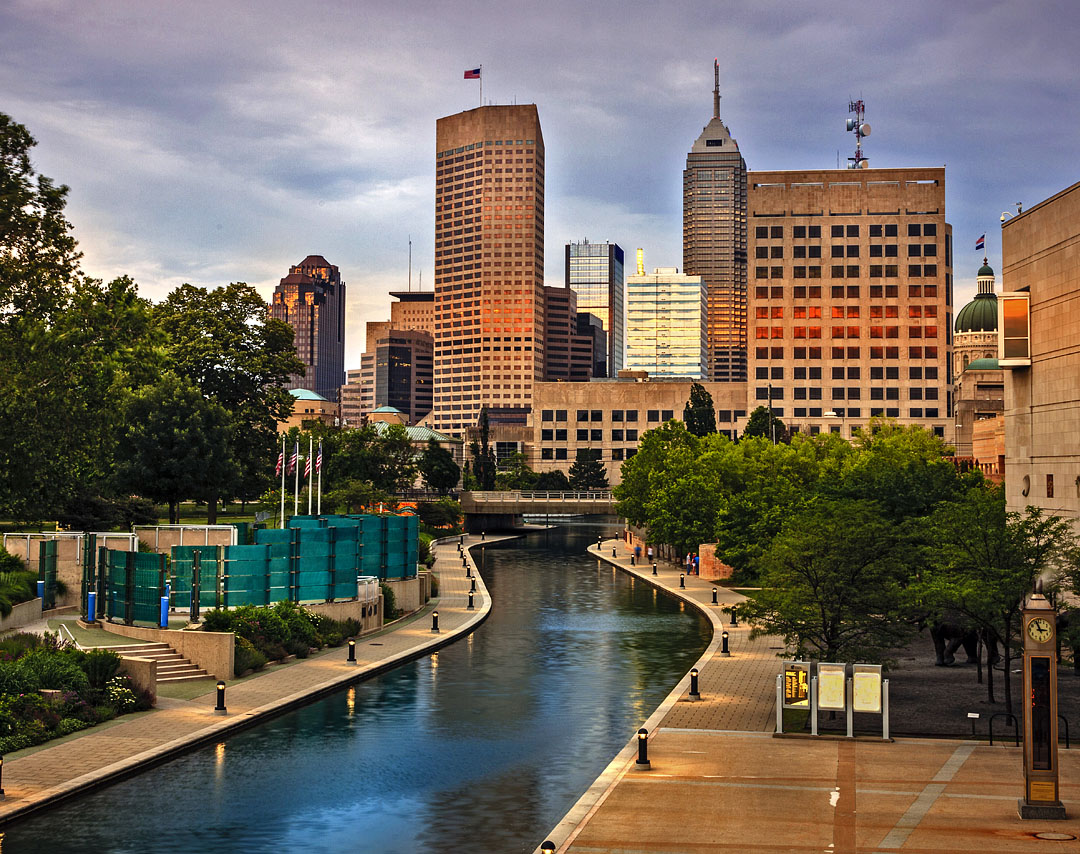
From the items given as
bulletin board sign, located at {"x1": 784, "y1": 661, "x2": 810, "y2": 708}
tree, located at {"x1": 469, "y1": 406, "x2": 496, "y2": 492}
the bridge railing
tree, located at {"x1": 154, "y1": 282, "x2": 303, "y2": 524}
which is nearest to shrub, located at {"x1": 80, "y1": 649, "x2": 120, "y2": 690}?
bulletin board sign, located at {"x1": 784, "y1": 661, "x2": 810, "y2": 708}

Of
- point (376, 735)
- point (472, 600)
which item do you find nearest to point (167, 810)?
point (376, 735)

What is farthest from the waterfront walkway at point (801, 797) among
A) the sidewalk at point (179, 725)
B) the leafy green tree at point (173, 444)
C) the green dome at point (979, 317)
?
the green dome at point (979, 317)

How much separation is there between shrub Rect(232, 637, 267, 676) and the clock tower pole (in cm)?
2497

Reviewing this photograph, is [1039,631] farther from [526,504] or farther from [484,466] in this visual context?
[484,466]

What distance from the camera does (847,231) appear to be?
19038 centimetres

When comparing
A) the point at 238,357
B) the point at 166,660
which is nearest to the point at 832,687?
the point at 166,660

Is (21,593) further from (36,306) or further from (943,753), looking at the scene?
(943,753)

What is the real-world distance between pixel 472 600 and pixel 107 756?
35984mm

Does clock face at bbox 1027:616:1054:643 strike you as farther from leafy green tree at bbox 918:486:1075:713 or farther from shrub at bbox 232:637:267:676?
shrub at bbox 232:637:267:676

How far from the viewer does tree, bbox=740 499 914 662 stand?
32.4 metres

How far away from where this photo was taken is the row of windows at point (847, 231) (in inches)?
7485

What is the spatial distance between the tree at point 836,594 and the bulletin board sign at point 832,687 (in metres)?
3.16

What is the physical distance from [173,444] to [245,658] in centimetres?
3642

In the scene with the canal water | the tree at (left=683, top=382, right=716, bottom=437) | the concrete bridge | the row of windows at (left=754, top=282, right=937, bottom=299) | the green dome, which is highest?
the row of windows at (left=754, top=282, right=937, bottom=299)
